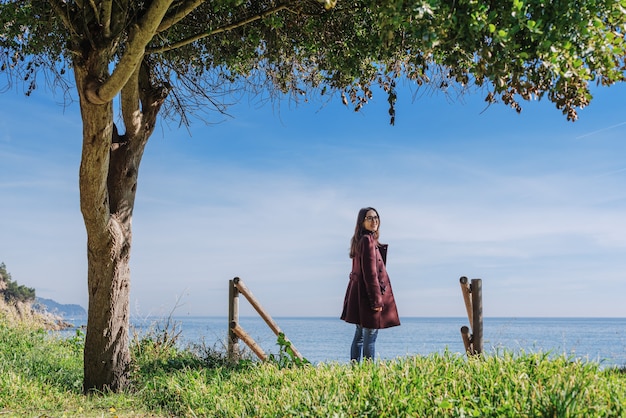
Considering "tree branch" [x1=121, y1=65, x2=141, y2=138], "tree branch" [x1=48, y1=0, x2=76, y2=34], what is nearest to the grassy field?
"tree branch" [x1=121, y1=65, x2=141, y2=138]

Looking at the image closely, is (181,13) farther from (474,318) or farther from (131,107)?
(474,318)

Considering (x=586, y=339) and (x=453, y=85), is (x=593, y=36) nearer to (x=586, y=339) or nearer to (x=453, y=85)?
(x=453, y=85)

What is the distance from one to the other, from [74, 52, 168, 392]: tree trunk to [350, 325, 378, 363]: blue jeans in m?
2.87

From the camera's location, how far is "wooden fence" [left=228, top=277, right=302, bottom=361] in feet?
28.6

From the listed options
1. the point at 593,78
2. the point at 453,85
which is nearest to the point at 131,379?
the point at 453,85

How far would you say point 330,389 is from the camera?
213 inches

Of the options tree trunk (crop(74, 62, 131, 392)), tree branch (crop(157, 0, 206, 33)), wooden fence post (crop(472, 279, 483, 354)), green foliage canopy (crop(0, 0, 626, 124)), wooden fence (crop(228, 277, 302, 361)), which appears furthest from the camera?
wooden fence (crop(228, 277, 302, 361))

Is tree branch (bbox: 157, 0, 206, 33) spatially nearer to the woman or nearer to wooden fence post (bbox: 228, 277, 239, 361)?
the woman

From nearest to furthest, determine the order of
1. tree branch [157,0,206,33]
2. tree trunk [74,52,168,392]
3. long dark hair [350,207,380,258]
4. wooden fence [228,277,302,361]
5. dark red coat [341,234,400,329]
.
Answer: tree branch [157,0,206,33] → tree trunk [74,52,168,392] → dark red coat [341,234,400,329] → long dark hair [350,207,380,258] → wooden fence [228,277,302,361]

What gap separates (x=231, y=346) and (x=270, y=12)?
4.54 meters

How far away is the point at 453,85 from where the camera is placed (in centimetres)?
854

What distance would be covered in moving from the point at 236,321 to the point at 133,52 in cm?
417

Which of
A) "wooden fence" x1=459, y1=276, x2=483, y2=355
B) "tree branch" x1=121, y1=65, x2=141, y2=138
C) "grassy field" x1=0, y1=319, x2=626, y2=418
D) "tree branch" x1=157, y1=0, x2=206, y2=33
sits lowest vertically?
"grassy field" x1=0, y1=319, x2=626, y2=418

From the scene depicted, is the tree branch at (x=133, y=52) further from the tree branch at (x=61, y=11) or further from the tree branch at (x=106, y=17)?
the tree branch at (x=61, y=11)
